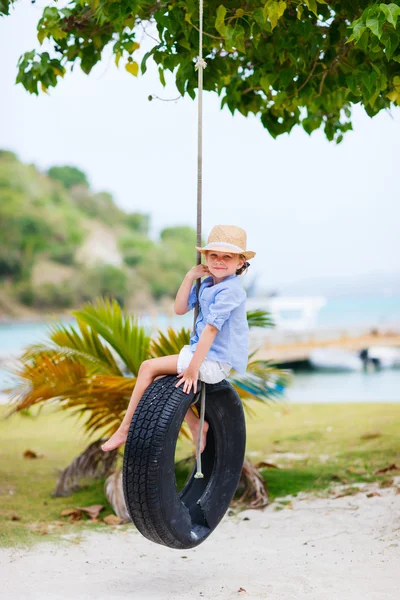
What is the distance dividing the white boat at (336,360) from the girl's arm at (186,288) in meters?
19.7

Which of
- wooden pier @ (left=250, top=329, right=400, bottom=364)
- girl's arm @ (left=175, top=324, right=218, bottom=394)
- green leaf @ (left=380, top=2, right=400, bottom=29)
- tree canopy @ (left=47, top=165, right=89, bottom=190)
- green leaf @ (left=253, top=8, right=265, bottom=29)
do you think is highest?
tree canopy @ (left=47, top=165, right=89, bottom=190)

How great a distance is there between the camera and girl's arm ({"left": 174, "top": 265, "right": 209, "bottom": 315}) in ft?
11.6

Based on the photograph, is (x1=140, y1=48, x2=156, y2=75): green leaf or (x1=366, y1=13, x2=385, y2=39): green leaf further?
(x1=140, y1=48, x2=156, y2=75): green leaf

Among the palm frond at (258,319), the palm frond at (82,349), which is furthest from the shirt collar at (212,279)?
the palm frond at (82,349)

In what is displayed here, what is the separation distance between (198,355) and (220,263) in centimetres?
44

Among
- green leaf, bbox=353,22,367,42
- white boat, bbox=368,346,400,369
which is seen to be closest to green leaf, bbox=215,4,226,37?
green leaf, bbox=353,22,367,42

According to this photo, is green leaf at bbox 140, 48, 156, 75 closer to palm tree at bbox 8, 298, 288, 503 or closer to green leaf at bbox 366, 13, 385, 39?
green leaf at bbox 366, 13, 385, 39

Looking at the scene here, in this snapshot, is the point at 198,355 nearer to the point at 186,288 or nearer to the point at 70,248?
the point at 186,288

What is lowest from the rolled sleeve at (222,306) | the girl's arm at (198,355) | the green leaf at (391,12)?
the girl's arm at (198,355)

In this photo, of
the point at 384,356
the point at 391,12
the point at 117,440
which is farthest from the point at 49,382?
the point at 384,356

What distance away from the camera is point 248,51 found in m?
5.06

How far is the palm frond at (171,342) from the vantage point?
507 centimetres

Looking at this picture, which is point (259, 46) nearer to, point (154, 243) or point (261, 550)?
point (261, 550)

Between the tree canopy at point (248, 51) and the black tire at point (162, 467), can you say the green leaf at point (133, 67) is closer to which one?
the tree canopy at point (248, 51)
